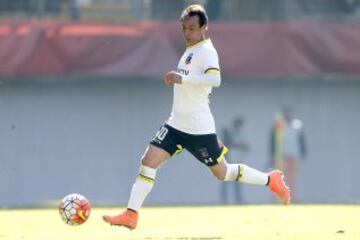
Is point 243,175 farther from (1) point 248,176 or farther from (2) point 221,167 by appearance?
(2) point 221,167

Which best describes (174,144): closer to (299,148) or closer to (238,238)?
(238,238)

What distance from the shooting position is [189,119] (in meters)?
10.7

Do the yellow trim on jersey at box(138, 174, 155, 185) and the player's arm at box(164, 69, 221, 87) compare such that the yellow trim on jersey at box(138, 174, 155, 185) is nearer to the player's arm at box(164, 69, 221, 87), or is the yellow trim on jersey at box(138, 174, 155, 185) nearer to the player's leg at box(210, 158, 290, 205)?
the player's leg at box(210, 158, 290, 205)


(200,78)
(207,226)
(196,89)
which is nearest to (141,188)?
(196,89)

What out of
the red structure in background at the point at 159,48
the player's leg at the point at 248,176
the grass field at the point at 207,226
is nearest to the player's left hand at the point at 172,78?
the player's leg at the point at 248,176

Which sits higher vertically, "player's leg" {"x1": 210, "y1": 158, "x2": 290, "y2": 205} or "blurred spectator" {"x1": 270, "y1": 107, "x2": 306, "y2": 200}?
"player's leg" {"x1": 210, "y1": 158, "x2": 290, "y2": 205}

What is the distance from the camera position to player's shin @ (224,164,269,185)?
11172 mm

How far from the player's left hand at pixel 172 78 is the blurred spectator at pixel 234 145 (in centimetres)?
1451

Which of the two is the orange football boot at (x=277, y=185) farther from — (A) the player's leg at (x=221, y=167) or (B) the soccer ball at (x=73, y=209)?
(B) the soccer ball at (x=73, y=209)

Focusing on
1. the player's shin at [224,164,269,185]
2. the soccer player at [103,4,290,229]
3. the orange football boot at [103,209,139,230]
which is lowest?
the orange football boot at [103,209,139,230]

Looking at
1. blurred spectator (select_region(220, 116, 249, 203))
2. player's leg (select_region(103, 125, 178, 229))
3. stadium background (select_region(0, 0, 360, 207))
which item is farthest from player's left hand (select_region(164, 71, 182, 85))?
blurred spectator (select_region(220, 116, 249, 203))

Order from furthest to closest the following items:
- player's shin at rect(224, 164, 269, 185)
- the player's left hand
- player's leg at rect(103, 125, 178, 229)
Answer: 1. player's shin at rect(224, 164, 269, 185)
2. player's leg at rect(103, 125, 178, 229)
3. the player's left hand

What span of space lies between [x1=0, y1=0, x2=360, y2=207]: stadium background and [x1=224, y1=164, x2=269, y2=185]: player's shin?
37.3ft

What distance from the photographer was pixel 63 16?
24422mm
